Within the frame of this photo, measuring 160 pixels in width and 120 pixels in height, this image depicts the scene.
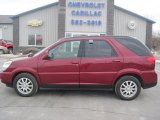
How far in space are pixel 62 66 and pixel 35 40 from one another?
22670mm

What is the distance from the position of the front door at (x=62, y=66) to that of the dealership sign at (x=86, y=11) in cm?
2047

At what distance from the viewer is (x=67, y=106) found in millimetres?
6848

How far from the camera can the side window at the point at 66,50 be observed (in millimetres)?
7660

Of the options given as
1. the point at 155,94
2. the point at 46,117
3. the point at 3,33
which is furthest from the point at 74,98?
the point at 3,33

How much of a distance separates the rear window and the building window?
22.6 metres

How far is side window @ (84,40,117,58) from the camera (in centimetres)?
764

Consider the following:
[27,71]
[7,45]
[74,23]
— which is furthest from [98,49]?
[7,45]

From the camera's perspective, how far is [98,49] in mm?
7680

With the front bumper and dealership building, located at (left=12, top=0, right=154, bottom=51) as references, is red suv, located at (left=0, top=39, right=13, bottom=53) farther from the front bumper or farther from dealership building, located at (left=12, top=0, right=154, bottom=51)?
the front bumper

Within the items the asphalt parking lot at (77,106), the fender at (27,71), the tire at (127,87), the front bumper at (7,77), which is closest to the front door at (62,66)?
the fender at (27,71)

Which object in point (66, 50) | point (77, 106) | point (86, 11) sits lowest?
point (77, 106)

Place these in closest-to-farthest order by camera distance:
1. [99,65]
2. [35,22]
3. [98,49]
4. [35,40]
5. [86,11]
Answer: [99,65], [98,49], [86,11], [35,22], [35,40]

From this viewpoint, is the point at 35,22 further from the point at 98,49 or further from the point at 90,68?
the point at 90,68

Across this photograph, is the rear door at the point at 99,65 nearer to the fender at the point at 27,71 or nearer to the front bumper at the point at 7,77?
the fender at the point at 27,71
